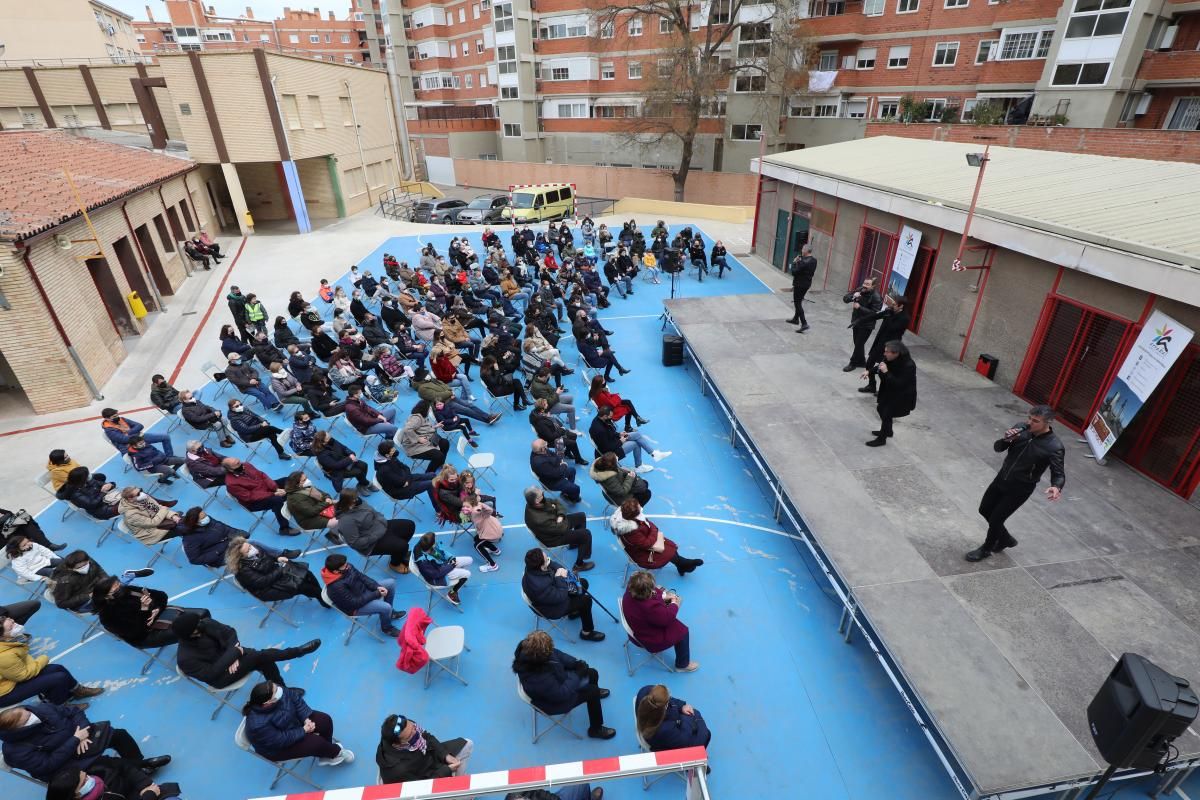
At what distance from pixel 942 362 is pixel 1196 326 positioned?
4.46m

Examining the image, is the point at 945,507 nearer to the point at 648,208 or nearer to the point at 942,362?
the point at 942,362

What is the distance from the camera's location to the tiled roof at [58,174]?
11.9 metres

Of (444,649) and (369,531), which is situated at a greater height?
(369,531)

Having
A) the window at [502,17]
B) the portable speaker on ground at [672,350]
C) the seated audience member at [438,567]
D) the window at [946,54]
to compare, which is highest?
the window at [502,17]

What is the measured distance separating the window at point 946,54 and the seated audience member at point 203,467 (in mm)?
36104

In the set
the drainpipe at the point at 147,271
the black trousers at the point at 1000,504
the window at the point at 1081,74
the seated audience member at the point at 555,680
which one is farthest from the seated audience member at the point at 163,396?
the window at the point at 1081,74

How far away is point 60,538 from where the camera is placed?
28.0 ft

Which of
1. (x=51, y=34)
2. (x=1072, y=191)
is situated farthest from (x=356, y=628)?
(x=51, y=34)

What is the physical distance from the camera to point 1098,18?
23.1 metres

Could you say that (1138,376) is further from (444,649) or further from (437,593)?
(437,593)

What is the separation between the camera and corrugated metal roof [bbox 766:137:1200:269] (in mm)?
8125

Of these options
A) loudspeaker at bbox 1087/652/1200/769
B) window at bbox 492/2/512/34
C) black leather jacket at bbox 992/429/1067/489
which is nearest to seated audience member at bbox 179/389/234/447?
black leather jacket at bbox 992/429/1067/489

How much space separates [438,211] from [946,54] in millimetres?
27667

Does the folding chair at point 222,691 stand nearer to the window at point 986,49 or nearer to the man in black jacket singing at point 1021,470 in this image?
the man in black jacket singing at point 1021,470
